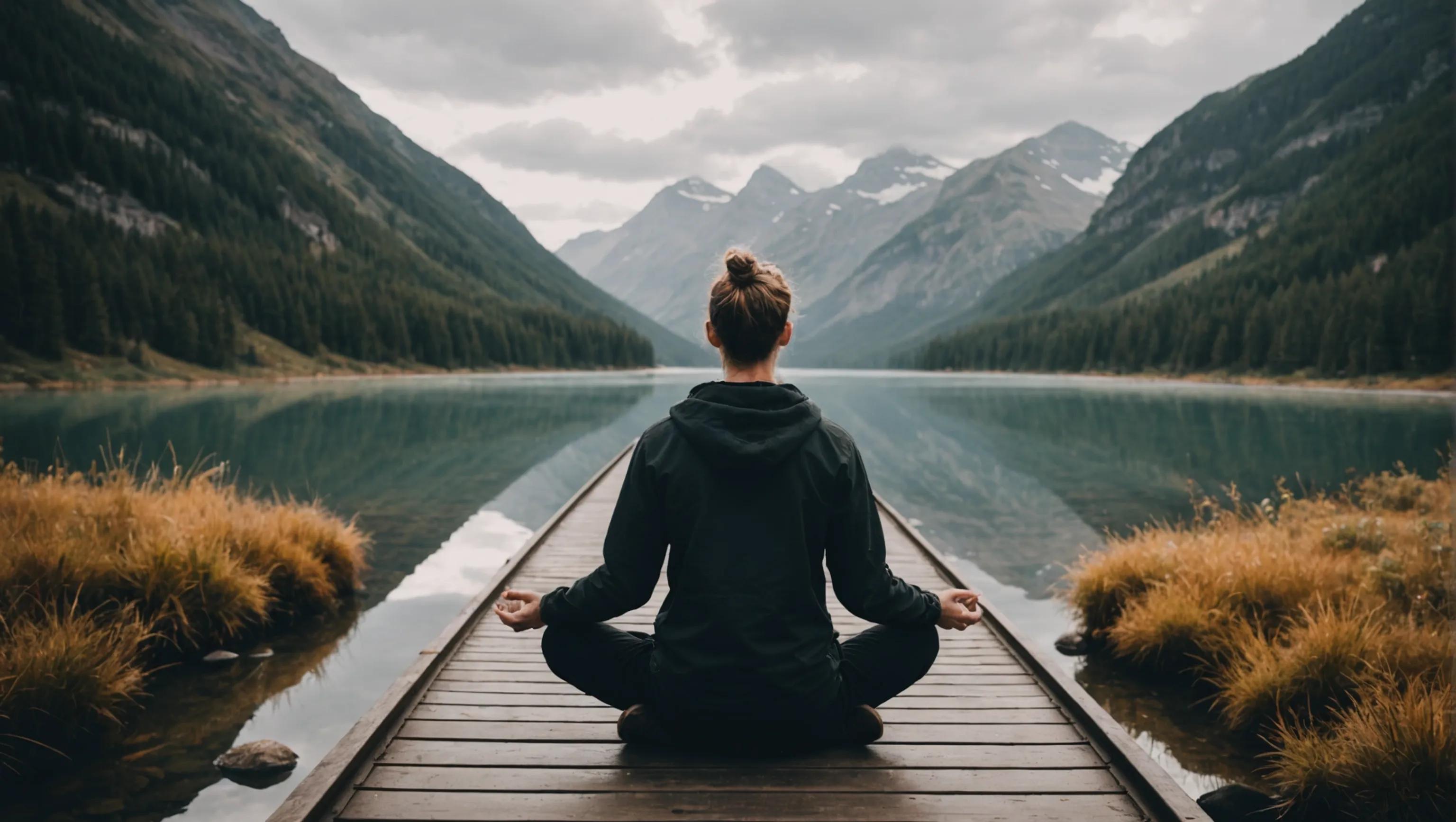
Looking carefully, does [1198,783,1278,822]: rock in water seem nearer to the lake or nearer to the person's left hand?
the lake

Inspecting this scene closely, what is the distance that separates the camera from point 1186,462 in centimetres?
2230

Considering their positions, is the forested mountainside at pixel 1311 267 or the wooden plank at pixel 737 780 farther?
the forested mountainside at pixel 1311 267

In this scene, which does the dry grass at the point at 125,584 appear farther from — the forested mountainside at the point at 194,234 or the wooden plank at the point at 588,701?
the forested mountainside at the point at 194,234

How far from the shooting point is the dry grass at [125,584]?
17.6ft

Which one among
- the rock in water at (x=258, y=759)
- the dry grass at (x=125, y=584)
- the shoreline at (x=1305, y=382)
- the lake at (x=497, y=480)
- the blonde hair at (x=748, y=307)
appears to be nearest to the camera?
the blonde hair at (x=748, y=307)

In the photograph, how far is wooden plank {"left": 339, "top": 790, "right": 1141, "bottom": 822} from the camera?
3.13 meters

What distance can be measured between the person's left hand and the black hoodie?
0.16 m

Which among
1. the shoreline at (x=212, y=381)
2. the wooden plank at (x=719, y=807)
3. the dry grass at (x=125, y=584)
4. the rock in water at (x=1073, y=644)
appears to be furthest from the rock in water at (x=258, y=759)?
the shoreline at (x=212, y=381)

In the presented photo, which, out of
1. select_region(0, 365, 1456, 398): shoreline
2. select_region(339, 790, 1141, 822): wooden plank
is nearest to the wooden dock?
select_region(339, 790, 1141, 822): wooden plank

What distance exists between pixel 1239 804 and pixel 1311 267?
426 ft

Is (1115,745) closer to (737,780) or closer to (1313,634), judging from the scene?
(737,780)

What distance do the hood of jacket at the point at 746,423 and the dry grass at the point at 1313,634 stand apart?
398cm

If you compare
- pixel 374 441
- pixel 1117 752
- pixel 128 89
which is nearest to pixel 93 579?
pixel 1117 752

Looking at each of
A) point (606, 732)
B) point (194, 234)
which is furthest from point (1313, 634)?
point (194, 234)
